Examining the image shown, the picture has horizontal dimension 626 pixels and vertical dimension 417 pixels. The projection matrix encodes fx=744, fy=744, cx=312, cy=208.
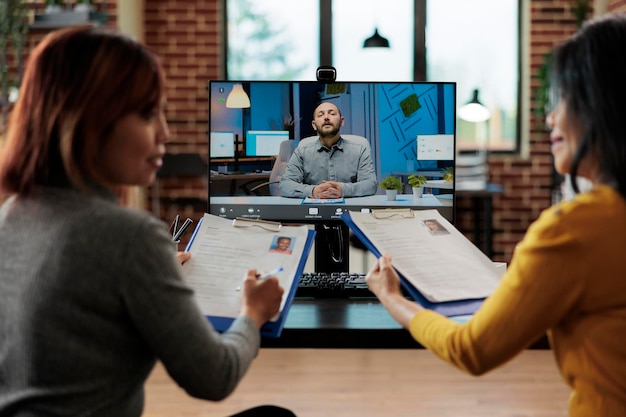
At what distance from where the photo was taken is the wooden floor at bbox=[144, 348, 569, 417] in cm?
268

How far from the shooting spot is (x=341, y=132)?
70.4 inches

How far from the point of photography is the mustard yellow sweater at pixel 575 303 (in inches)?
37.3

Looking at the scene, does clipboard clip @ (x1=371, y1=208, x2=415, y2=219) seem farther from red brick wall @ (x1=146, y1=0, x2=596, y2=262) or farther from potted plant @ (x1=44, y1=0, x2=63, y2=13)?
potted plant @ (x1=44, y1=0, x2=63, y2=13)

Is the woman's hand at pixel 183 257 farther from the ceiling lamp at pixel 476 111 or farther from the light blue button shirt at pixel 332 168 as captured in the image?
the ceiling lamp at pixel 476 111

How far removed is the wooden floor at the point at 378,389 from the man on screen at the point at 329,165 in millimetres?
1130

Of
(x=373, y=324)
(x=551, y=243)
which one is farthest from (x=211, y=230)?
(x=551, y=243)

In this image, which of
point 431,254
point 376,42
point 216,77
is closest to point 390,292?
point 431,254

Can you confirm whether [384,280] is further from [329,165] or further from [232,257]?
[329,165]

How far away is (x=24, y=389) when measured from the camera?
0.92 meters

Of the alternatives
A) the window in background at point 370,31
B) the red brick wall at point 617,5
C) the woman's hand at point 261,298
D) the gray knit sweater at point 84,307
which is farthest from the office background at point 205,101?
the gray knit sweater at point 84,307

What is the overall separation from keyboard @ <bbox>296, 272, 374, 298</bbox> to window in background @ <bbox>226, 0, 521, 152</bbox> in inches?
161

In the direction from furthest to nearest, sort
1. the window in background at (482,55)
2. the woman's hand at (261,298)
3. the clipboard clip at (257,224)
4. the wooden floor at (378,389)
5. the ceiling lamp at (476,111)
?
the window in background at (482,55) → the ceiling lamp at (476,111) → the wooden floor at (378,389) → the clipboard clip at (257,224) → the woman's hand at (261,298)

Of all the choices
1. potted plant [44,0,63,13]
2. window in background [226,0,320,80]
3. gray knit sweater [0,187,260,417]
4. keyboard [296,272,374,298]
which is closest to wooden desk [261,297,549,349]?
keyboard [296,272,374,298]

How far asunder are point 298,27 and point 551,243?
16.1ft
